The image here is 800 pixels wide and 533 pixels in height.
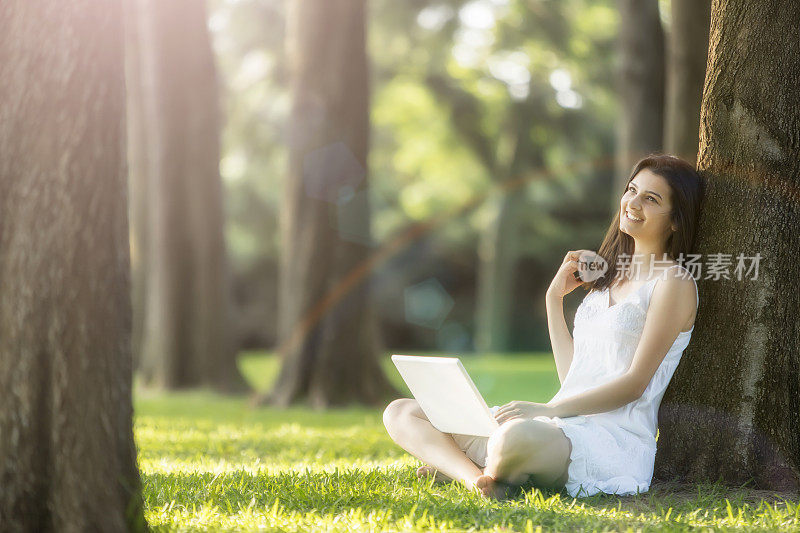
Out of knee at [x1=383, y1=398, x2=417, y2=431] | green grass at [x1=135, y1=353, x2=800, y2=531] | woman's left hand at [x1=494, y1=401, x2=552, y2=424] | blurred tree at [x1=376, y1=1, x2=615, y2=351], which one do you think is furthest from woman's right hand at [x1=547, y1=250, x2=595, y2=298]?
blurred tree at [x1=376, y1=1, x2=615, y2=351]

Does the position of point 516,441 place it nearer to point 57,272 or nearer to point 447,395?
point 447,395

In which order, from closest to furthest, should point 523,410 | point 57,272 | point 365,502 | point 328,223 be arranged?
point 57,272
point 523,410
point 365,502
point 328,223

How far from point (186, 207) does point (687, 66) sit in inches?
298

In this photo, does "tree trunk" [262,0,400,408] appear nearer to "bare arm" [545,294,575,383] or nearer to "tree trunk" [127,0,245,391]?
"tree trunk" [127,0,245,391]

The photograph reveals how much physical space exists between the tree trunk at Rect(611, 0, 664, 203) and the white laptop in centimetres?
741

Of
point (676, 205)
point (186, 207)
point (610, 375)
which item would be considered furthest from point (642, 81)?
point (610, 375)

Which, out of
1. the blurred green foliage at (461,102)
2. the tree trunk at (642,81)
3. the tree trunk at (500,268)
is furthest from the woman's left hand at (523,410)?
the tree trunk at (500,268)

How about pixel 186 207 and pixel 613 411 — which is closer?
pixel 613 411

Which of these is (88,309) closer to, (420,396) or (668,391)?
(420,396)

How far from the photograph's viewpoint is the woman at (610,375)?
3.95m

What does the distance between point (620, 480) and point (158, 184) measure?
33.6 feet

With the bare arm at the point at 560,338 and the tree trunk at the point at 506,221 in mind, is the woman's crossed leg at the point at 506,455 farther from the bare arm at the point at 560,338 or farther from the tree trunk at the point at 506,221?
the tree trunk at the point at 506,221

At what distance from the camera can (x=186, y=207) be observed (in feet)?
43.2

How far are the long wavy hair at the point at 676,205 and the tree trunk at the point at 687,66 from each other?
3594 millimetres
